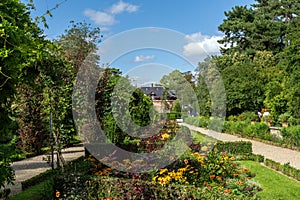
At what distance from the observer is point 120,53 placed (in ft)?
27.1

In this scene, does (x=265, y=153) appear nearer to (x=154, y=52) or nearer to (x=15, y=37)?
(x=154, y=52)

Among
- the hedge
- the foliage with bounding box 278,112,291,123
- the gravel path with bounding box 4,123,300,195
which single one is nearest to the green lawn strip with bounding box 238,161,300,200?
the hedge

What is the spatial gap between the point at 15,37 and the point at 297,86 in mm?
15774

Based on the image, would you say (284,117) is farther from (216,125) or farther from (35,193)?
(35,193)

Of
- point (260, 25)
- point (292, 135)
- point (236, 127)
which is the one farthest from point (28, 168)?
point (260, 25)

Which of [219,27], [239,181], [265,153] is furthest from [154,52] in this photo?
[219,27]

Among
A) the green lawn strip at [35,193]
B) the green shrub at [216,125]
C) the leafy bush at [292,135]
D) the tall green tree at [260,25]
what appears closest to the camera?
the green lawn strip at [35,193]

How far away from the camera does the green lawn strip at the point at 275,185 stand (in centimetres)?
572

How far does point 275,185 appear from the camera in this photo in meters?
6.49

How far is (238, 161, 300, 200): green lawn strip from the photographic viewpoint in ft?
18.8

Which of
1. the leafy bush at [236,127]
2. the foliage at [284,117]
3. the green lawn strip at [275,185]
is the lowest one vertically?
the green lawn strip at [275,185]

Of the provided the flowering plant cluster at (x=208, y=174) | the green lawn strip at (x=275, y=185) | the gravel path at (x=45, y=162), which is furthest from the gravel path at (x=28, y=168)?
the green lawn strip at (x=275, y=185)

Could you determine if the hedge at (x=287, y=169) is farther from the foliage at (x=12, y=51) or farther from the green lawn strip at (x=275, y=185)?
the foliage at (x=12, y=51)

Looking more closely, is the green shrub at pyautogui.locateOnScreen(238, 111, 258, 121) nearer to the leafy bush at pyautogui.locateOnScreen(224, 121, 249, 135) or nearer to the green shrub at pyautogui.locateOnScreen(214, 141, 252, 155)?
the leafy bush at pyautogui.locateOnScreen(224, 121, 249, 135)
